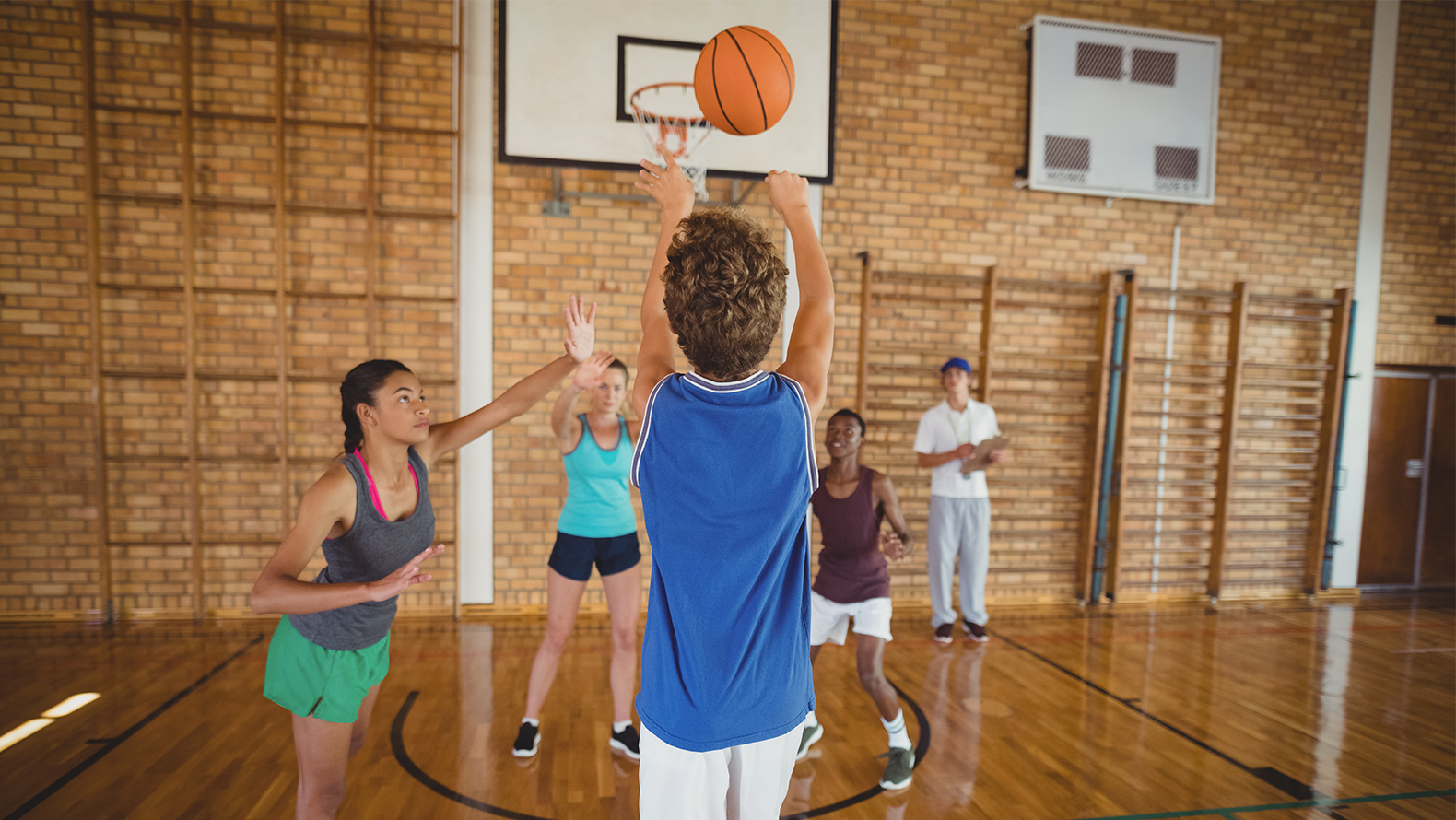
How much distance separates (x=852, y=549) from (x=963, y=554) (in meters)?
→ 2.35

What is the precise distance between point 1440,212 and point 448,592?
925 centimetres

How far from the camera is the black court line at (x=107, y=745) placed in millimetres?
2754

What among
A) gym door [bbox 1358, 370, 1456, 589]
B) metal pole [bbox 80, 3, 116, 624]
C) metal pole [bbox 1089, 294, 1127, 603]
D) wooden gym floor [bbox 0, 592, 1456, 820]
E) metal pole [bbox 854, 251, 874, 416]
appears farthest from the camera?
gym door [bbox 1358, 370, 1456, 589]

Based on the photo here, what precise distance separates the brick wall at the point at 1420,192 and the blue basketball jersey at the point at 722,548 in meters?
7.75

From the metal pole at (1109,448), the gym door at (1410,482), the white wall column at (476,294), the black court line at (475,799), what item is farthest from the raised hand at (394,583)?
the gym door at (1410,482)

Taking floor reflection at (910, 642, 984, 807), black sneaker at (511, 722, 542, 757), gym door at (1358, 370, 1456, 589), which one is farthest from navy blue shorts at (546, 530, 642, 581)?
gym door at (1358, 370, 1456, 589)

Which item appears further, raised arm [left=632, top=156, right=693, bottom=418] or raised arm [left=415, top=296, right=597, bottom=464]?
raised arm [left=415, top=296, right=597, bottom=464]

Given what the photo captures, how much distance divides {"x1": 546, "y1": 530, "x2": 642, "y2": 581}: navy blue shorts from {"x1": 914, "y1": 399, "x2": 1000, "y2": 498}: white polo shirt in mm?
2718

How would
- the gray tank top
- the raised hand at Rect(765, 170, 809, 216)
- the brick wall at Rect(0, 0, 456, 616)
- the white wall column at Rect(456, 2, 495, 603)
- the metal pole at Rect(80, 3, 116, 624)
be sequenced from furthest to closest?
the white wall column at Rect(456, 2, 495, 603)
the brick wall at Rect(0, 0, 456, 616)
the metal pole at Rect(80, 3, 116, 624)
the gray tank top
the raised hand at Rect(765, 170, 809, 216)

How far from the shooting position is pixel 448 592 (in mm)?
5172

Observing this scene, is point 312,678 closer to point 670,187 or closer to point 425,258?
point 670,187

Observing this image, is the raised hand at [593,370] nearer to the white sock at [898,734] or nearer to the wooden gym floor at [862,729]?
the wooden gym floor at [862,729]

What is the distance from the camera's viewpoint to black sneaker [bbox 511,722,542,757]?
3160 mm

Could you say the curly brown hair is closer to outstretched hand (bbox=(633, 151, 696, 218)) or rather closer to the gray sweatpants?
outstretched hand (bbox=(633, 151, 696, 218))
